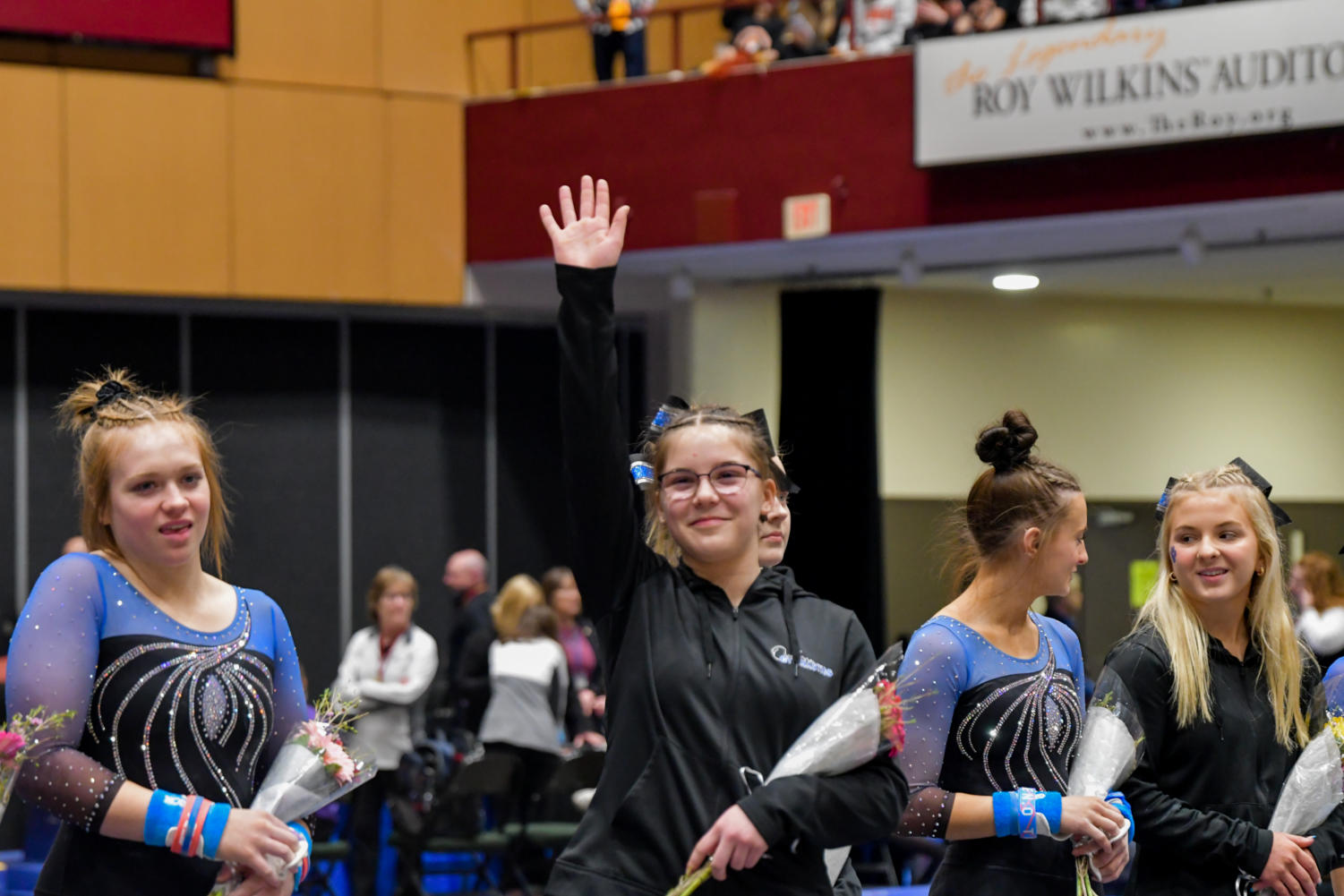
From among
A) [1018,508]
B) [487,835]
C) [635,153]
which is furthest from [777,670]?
[635,153]

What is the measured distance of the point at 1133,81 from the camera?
1005cm

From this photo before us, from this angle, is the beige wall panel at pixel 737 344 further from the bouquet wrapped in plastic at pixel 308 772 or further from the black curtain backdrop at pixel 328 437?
the bouquet wrapped in plastic at pixel 308 772

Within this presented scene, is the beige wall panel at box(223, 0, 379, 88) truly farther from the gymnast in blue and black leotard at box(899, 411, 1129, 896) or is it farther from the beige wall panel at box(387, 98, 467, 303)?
the gymnast in blue and black leotard at box(899, 411, 1129, 896)

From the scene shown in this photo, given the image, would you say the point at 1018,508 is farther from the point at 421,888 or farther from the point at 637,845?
the point at 421,888

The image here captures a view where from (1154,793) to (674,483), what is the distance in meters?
1.34

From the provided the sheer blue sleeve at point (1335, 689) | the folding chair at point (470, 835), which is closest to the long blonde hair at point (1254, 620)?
the sheer blue sleeve at point (1335, 689)

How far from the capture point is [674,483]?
292 cm

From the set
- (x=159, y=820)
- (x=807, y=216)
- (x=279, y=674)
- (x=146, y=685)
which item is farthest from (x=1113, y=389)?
(x=159, y=820)

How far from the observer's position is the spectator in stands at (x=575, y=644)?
10.1 m

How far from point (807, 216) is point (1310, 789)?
781cm

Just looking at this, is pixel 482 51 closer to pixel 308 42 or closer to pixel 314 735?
pixel 308 42

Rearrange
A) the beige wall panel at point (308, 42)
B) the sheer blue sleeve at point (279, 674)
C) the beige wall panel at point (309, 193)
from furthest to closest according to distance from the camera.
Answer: the beige wall panel at point (308, 42) → the beige wall panel at point (309, 193) → the sheer blue sleeve at point (279, 674)

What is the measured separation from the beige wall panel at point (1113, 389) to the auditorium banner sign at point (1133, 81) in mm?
2441

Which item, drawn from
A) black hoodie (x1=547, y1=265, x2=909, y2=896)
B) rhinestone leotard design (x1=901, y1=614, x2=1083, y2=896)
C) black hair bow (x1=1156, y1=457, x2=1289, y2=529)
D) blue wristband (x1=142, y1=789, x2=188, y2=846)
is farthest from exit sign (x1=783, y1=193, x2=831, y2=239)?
blue wristband (x1=142, y1=789, x2=188, y2=846)
